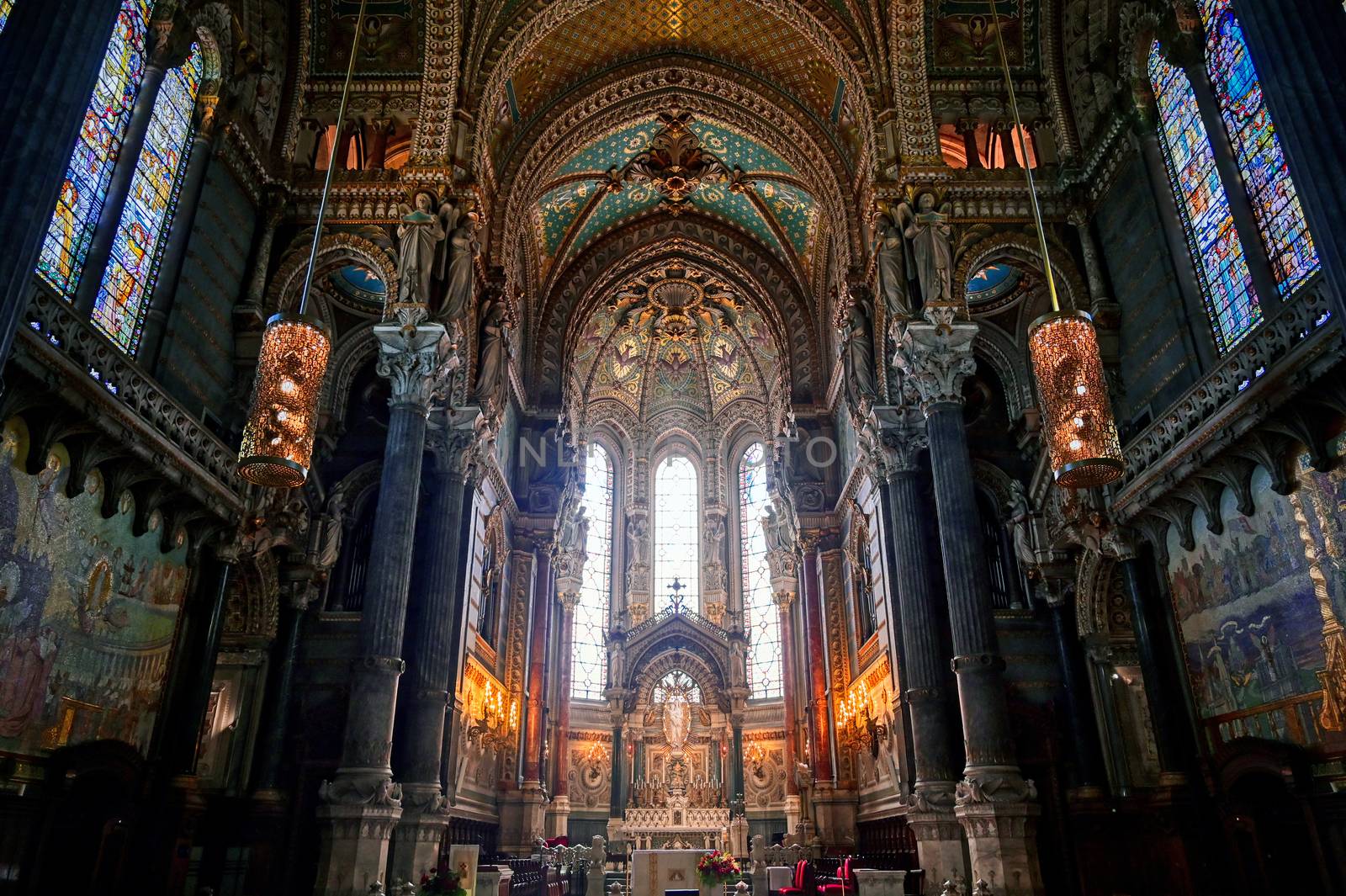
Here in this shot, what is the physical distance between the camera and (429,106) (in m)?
17.1

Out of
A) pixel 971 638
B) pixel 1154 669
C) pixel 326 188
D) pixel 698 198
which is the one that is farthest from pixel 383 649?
pixel 698 198

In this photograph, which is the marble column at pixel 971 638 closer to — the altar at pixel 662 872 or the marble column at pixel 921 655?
the marble column at pixel 921 655

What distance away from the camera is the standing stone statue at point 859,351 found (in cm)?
1836

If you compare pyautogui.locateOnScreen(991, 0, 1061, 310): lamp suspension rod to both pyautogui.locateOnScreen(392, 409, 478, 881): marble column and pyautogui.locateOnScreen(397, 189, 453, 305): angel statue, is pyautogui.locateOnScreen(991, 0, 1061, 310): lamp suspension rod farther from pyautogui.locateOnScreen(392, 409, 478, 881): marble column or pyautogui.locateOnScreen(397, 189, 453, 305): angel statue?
pyautogui.locateOnScreen(392, 409, 478, 881): marble column

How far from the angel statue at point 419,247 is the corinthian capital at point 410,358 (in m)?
0.52

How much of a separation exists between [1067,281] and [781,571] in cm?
1634

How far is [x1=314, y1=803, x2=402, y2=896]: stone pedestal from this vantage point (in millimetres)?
11828

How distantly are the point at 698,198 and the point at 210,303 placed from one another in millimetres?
15300

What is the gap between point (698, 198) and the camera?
26.2 m

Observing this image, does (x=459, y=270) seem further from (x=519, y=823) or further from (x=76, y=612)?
(x=519, y=823)

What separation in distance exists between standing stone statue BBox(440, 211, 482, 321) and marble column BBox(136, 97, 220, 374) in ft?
13.1

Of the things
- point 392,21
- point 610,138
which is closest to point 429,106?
point 392,21

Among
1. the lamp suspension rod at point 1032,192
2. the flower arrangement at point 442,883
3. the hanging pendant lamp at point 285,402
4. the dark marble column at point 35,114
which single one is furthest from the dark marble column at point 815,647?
the dark marble column at point 35,114

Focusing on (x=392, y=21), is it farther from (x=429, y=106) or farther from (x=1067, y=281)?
(x=1067, y=281)
